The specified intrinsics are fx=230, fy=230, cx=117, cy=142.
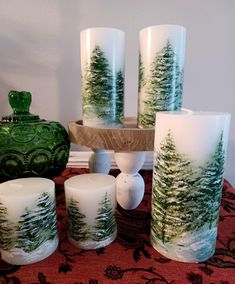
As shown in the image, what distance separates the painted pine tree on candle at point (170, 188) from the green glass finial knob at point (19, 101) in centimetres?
30

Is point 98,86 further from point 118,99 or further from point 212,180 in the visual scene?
point 212,180

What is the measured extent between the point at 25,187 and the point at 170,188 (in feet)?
0.64

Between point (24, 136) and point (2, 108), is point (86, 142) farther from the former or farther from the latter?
point (2, 108)

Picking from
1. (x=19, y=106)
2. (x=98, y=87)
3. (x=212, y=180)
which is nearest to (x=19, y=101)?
(x=19, y=106)

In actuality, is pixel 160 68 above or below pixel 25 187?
above

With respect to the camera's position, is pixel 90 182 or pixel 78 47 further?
pixel 78 47

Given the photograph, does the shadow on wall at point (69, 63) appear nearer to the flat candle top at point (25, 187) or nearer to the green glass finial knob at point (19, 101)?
the green glass finial knob at point (19, 101)

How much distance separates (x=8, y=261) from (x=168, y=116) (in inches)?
11.2

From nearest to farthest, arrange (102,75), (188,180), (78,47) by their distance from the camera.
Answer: (188,180) → (102,75) → (78,47)

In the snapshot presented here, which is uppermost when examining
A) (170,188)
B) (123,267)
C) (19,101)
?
(19,101)

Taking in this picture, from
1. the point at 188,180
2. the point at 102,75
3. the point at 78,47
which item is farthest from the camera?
the point at 78,47

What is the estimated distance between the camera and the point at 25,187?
0.32m

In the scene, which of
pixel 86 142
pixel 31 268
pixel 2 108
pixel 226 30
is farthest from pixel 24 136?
pixel 226 30

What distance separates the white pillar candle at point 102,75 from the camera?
15.3 inches
